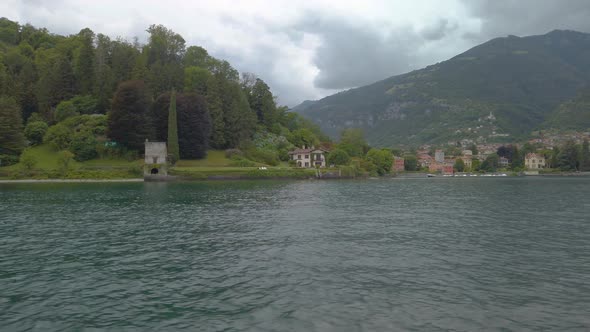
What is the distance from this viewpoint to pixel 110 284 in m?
13.7

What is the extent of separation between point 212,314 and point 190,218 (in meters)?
19.0

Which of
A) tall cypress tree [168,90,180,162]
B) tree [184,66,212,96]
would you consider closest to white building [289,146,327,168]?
tree [184,66,212,96]

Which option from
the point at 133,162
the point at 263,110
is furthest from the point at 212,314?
the point at 263,110

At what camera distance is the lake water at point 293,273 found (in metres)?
10.7

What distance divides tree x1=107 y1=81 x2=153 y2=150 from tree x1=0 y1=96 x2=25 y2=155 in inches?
697

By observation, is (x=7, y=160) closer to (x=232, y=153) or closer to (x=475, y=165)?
(x=232, y=153)

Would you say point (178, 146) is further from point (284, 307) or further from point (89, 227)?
point (284, 307)

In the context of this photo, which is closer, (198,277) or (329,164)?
(198,277)

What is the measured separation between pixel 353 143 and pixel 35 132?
90.8 m

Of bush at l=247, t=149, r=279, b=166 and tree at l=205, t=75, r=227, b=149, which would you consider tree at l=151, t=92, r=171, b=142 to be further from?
bush at l=247, t=149, r=279, b=166

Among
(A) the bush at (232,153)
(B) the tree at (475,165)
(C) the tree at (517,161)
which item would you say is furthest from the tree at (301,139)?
(C) the tree at (517,161)

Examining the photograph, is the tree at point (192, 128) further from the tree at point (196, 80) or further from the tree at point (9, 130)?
the tree at point (9, 130)

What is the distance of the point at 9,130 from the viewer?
8131 cm

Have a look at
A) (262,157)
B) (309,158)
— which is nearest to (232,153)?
(262,157)
